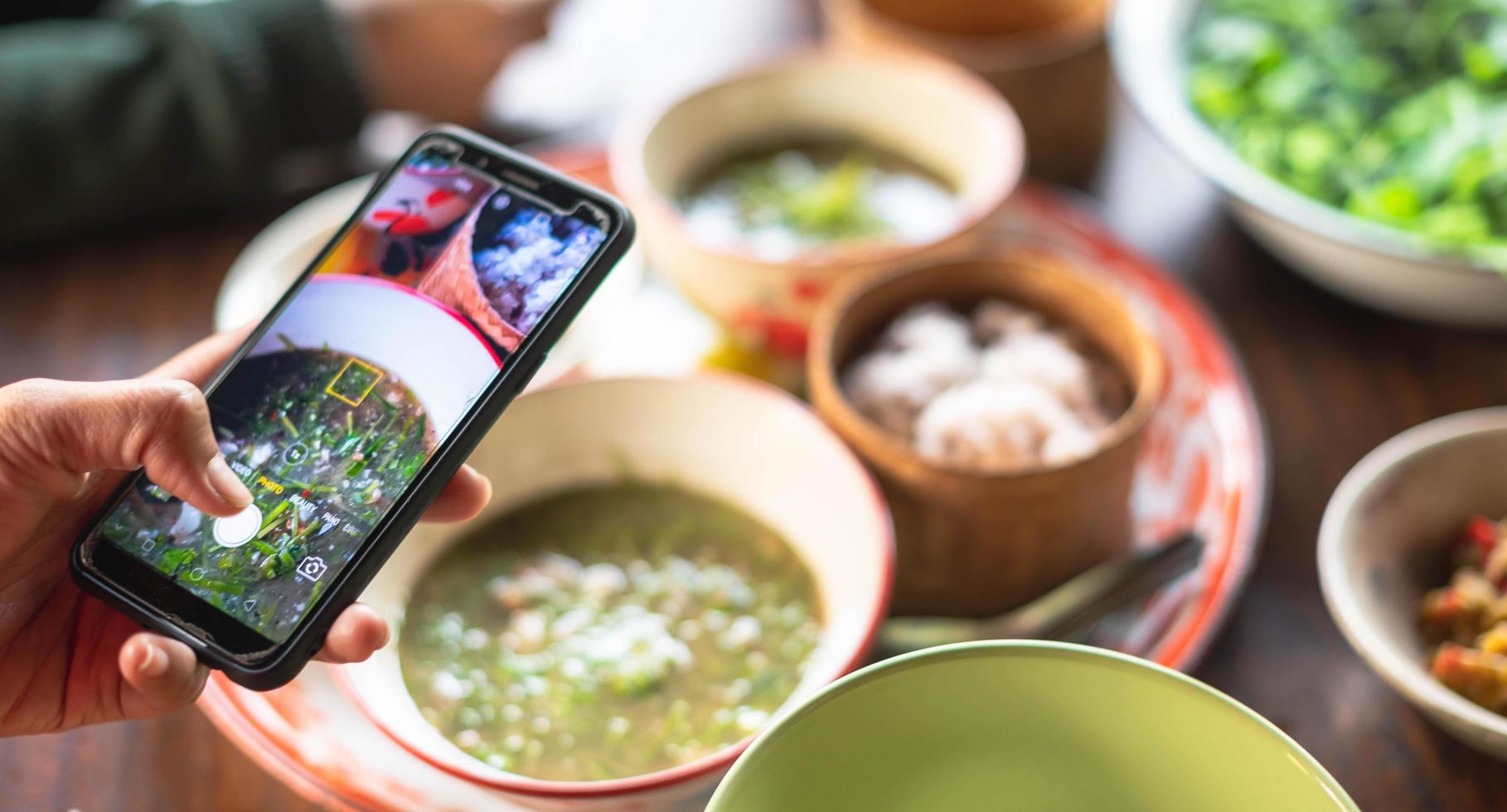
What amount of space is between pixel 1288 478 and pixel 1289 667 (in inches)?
9.4

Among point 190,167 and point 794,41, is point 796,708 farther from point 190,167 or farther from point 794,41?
point 794,41

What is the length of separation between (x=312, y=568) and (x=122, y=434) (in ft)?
0.51

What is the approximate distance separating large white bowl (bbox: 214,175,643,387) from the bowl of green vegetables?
645 millimetres

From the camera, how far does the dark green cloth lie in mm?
1452

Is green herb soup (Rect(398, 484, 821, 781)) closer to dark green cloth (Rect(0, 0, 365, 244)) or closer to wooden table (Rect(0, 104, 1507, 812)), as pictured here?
wooden table (Rect(0, 104, 1507, 812))

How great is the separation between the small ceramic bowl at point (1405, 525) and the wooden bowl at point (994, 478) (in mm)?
186

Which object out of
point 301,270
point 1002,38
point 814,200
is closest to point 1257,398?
point 814,200

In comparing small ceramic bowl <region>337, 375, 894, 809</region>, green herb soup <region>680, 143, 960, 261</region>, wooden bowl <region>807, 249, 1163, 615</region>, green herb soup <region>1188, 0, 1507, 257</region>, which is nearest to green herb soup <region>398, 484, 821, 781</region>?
small ceramic bowl <region>337, 375, 894, 809</region>

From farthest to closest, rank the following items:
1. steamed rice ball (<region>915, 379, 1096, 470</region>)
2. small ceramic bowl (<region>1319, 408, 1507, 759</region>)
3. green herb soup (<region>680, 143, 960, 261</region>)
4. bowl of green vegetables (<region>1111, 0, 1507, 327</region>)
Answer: green herb soup (<region>680, 143, 960, 261</region>), bowl of green vegetables (<region>1111, 0, 1507, 327</region>), steamed rice ball (<region>915, 379, 1096, 470</region>), small ceramic bowl (<region>1319, 408, 1507, 759</region>)

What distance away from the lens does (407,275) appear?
91 centimetres

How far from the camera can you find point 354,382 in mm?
884

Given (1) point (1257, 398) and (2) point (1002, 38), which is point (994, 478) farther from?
(2) point (1002, 38)

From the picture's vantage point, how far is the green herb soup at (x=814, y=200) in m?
1.41

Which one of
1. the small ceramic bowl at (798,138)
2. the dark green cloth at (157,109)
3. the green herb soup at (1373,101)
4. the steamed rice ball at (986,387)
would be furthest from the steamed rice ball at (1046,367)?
the dark green cloth at (157,109)
